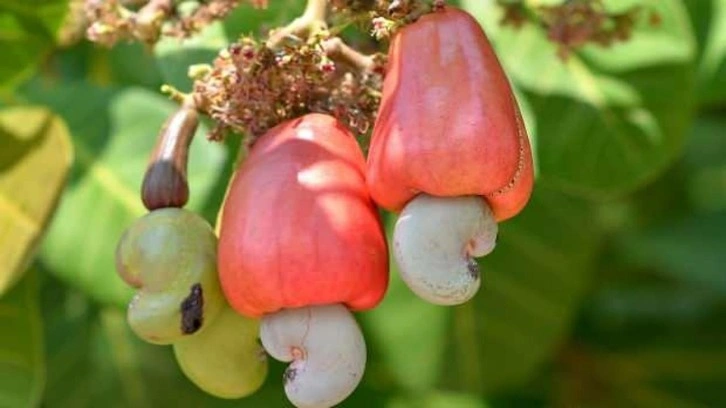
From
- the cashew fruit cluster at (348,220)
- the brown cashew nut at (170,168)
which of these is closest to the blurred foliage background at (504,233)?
the brown cashew nut at (170,168)

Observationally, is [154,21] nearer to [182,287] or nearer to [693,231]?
[182,287]

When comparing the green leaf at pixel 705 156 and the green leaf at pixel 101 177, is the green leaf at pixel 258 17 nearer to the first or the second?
the green leaf at pixel 101 177

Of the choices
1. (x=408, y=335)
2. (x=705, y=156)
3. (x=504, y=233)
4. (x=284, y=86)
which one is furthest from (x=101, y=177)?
(x=705, y=156)

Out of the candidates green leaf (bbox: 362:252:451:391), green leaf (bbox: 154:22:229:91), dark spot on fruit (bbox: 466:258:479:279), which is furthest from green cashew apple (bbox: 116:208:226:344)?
green leaf (bbox: 362:252:451:391)

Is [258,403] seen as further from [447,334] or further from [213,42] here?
[213,42]

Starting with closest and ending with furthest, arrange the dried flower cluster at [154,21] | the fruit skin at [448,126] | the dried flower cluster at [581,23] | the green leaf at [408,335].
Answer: the fruit skin at [448,126] < the dried flower cluster at [154,21] < the dried flower cluster at [581,23] < the green leaf at [408,335]
